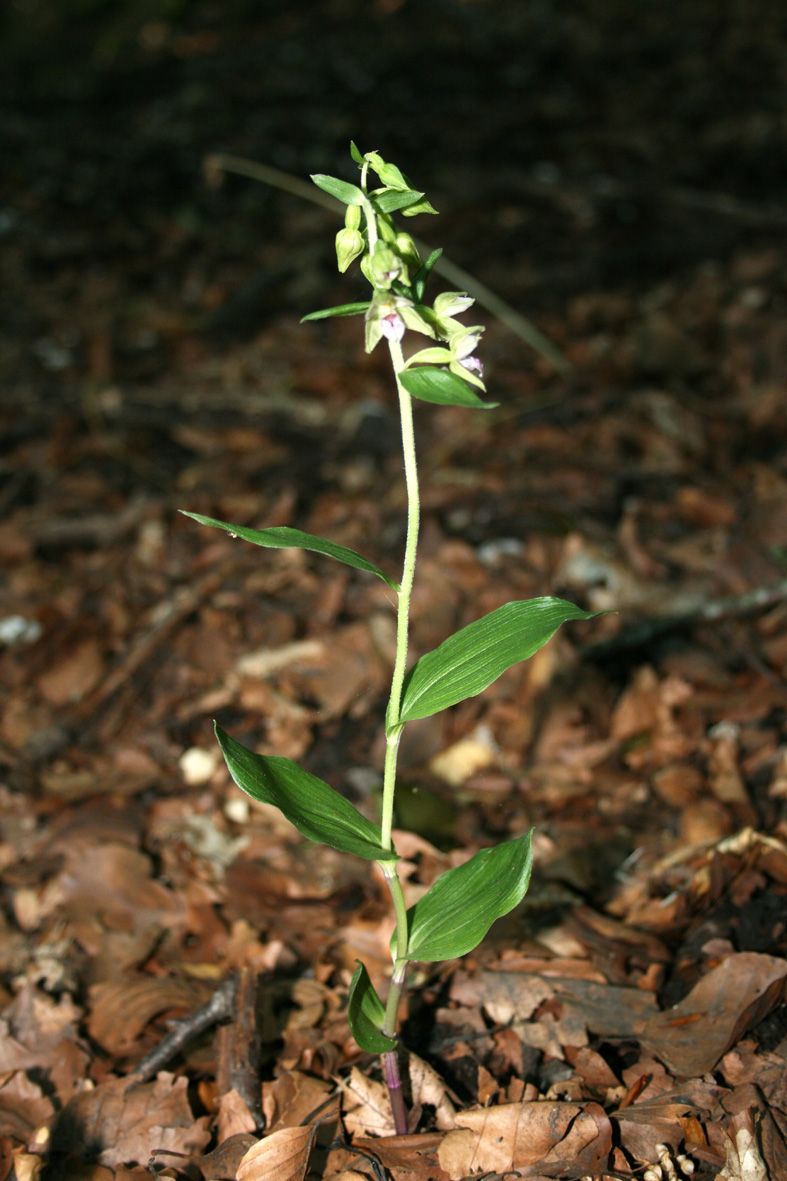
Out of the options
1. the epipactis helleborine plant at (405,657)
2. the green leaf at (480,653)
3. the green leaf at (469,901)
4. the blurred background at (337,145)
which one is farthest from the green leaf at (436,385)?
the blurred background at (337,145)

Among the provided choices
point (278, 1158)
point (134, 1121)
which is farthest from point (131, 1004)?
point (278, 1158)

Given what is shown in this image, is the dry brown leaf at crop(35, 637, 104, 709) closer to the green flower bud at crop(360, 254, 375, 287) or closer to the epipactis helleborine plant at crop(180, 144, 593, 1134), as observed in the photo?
the epipactis helleborine plant at crop(180, 144, 593, 1134)

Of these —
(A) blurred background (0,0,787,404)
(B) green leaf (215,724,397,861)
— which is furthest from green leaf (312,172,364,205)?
(A) blurred background (0,0,787,404)

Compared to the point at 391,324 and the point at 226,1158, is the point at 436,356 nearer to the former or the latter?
the point at 391,324

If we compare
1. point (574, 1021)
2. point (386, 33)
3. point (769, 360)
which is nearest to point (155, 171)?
point (386, 33)

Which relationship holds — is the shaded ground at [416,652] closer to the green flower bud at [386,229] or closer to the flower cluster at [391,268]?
the flower cluster at [391,268]
